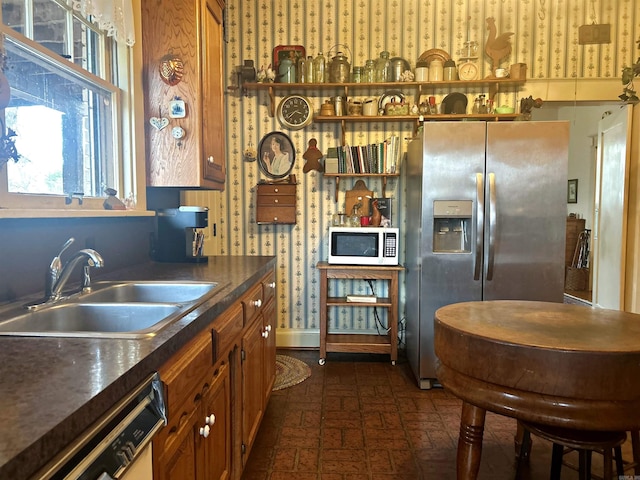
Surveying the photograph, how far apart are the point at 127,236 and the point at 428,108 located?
2.51m

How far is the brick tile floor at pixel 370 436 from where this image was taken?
78.2 inches

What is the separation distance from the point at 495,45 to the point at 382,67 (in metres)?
0.93

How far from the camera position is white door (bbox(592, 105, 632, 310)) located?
3436 mm

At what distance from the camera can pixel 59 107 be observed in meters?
1.66

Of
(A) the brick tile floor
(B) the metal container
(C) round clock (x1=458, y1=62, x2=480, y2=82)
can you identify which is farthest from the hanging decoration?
(C) round clock (x1=458, y1=62, x2=480, y2=82)

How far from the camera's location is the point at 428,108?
342cm

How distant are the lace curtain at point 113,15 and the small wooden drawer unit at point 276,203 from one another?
5.91 ft

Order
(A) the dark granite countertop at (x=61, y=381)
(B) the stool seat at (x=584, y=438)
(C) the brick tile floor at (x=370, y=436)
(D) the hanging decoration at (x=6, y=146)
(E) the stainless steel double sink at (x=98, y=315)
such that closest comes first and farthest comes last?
1. (A) the dark granite countertop at (x=61, y=381)
2. (E) the stainless steel double sink at (x=98, y=315)
3. (D) the hanging decoration at (x=6, y=146)
4. (B) the stool seat at (x=584, y=438)
5. (C) the brick tile floor at (x=370, y=436)

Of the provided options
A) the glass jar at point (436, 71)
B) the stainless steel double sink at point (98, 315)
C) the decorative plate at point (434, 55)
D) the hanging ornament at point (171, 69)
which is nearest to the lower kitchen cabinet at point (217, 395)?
the stainless steel double sink at point (98, 315)

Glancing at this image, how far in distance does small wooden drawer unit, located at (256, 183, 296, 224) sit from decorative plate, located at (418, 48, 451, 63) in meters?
1.52

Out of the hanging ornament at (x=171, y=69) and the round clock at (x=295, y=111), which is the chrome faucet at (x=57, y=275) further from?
the round clock at (x=295, y=111)

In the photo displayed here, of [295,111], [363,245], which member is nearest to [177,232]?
[363,245]

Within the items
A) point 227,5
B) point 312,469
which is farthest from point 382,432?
point 227,5

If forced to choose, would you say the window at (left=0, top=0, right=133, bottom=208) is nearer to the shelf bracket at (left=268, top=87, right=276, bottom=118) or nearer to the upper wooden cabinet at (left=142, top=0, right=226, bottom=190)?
the upper wooden cabinet at (left=142, top=0, right=226, bottom=190)
